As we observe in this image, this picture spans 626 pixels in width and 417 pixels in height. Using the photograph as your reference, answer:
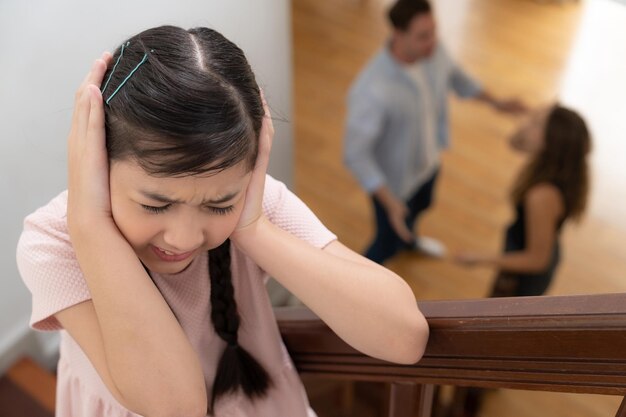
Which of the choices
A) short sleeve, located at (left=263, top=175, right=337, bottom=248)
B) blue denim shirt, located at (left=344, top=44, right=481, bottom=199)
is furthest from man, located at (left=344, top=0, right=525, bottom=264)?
short sleeve, located at (left=263, top=175, right=337, bottom=248)

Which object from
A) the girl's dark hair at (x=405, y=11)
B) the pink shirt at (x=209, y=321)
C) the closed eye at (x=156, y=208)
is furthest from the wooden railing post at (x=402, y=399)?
the girl's dark hair at (x=405, y=11)

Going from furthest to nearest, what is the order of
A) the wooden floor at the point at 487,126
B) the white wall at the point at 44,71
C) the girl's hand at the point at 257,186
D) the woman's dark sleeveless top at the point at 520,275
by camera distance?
the wooden floor at the point at 487,126 < the woman's dark sleeveless top at the point at 520,275 < the white wall at the point at 44,71 < the girl's hand at the point at 257,186

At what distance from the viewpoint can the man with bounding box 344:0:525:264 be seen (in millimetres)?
2416

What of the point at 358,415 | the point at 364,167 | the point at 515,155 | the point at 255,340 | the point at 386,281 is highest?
the point at 386,281

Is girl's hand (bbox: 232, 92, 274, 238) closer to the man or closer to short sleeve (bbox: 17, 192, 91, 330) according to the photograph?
short sleeve (bbox: 17, 192, 91, 330)

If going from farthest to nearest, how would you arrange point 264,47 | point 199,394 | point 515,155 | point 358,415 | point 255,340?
point 515,155
point 358,415
point 264,47
point 255,340
point 199,394

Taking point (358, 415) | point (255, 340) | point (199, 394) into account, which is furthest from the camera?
point (358, 415)

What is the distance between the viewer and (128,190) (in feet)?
2.63

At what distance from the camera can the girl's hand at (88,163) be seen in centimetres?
80

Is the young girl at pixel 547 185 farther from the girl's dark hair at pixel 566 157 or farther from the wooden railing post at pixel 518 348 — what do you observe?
the wooden railing post at pixel 518 348

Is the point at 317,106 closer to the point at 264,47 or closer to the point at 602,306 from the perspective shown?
the point at 264,47

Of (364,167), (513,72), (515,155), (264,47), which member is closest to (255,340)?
(264,47)

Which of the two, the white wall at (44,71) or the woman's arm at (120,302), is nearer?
the woman's arm at (120,302)

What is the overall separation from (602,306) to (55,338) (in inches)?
69.0
